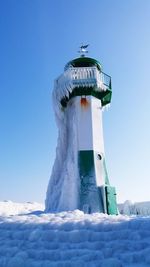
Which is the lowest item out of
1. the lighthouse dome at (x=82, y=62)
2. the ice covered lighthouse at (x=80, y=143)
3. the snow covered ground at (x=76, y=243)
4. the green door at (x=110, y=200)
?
the snow covered ground at (x=76, y=243)

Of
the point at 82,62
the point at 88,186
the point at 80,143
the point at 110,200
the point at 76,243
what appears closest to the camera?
the point at 76,243

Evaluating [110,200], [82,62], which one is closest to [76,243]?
[110,200]

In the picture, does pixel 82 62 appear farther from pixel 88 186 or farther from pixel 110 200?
pixel 110 200

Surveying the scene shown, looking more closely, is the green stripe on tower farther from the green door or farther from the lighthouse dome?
the lighthouse dome

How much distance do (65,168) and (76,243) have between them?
9.20 meters

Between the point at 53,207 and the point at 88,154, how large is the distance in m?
2.98

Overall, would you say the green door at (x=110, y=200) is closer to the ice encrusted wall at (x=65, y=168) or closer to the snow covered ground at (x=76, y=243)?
the ice encrusted wall at (x=65, y=168)

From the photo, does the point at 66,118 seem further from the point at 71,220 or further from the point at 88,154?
the point at 71,220

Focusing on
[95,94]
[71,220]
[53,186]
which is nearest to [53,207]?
[53,186]

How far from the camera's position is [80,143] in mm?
15555

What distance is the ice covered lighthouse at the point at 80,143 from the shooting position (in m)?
14.5

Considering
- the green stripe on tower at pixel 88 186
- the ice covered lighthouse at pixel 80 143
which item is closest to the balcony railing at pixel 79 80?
the ice covered lighthouse at pixel 80 143

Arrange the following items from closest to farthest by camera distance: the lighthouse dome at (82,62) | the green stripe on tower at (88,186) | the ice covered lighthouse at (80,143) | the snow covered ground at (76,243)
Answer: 1. the snow covered ground at (76,243)
2. the green stripe on tower at (88,186)
3. the ice covered lighthouse at (80,143)
4. the lighthouse dome at (82,62)

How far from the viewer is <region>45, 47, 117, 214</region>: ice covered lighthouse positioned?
47.7 ft
